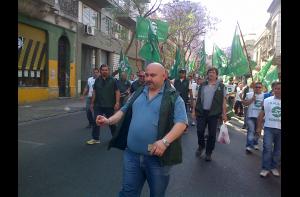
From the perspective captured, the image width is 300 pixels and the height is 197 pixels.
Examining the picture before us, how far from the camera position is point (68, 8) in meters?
23.2

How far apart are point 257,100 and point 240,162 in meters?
1.60

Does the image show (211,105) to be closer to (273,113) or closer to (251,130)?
(273,113)

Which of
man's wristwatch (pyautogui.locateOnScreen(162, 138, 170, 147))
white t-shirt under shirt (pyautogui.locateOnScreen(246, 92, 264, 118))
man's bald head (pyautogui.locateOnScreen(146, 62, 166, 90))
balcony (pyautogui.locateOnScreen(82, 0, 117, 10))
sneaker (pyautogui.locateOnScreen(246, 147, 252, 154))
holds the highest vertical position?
balcony (pyautogui.locateOnScreen(82, 0, 117, 10))

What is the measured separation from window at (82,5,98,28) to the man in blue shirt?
75.1 ft

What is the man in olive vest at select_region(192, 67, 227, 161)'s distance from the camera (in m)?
7.43

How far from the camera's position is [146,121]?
146 inches

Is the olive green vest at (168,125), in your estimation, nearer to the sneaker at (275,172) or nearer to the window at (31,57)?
the sneaker at (275,172)

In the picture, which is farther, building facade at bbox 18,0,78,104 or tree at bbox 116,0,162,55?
tree at bbox 116,0,162,55

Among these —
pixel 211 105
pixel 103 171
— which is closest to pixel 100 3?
pixel 211 105

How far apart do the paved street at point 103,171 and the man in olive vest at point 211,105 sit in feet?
1.85

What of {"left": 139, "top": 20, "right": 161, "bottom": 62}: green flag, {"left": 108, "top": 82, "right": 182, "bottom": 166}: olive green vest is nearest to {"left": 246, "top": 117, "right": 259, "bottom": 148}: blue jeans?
{"left": 139, "top": 20, "right": 161, "bottom": 62}: green flag

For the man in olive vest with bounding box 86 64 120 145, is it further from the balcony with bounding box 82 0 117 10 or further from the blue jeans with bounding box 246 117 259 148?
the balcony with bounding box 82 0 117 10
